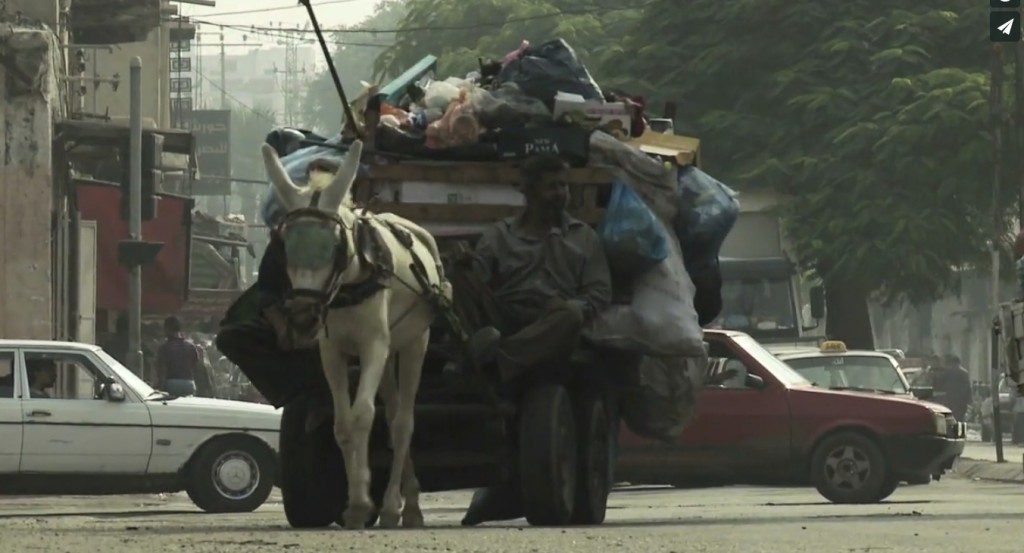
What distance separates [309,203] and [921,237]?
78.9 ft

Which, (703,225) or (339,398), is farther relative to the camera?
(703,225)

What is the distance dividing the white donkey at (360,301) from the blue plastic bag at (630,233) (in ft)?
3.10

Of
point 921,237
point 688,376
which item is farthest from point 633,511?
point 921,237

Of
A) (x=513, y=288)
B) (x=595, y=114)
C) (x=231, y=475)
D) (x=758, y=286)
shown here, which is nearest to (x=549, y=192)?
(x=513, y=288)

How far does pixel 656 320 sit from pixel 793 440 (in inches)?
346

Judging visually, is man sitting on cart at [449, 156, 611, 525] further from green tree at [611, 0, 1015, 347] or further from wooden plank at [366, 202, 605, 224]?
green tree at [611, 0, 1015, 347]

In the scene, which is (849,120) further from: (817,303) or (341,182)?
(341,182)

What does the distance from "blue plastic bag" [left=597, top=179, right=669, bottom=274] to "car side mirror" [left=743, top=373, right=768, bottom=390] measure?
8435 millimetres

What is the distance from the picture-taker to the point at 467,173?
44.0 ft

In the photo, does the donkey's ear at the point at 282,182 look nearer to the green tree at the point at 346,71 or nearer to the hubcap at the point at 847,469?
the hubcap at the point at 847,469

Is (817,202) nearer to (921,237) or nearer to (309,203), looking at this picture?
(921,237)

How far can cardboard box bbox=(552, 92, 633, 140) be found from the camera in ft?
44.4

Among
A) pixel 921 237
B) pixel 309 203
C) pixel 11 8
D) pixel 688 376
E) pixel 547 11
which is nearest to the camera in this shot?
pixel 309 203

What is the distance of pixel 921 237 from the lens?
3503 cm
